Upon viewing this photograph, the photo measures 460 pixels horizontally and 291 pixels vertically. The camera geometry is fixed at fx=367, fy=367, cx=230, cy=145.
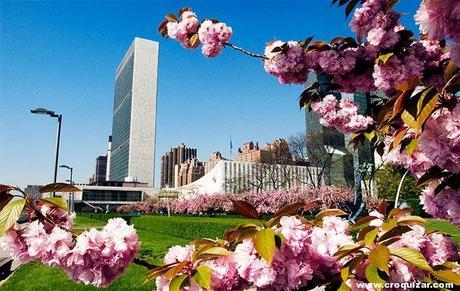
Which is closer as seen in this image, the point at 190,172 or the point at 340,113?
the point at 340,113

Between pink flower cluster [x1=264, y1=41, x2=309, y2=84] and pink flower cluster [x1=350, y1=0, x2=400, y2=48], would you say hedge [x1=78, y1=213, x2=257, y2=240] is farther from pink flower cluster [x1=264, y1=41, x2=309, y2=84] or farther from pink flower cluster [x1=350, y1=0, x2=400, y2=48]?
pink flower cluster [x1=350, y1=0, x2=400, y2=48]

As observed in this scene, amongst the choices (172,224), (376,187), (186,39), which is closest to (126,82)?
(376,187)

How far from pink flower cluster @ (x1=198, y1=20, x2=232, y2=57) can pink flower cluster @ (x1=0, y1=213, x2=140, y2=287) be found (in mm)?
2162

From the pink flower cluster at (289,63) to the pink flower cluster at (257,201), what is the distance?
100 inches

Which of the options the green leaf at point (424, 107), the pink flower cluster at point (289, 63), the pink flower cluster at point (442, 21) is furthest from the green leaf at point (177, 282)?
the pink flower cluster at point (289, 63)

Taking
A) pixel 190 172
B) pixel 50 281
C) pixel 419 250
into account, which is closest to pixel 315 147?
pixel 50 281

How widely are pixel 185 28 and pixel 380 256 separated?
2810mm

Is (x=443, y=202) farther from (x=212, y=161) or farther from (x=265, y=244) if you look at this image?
(x=212, y=161)

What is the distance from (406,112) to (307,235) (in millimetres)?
586

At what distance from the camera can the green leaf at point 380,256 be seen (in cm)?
120

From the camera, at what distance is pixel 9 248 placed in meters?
1.64

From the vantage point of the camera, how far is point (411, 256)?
4.14 ft

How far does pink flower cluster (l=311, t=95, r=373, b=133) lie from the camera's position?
3.28 m

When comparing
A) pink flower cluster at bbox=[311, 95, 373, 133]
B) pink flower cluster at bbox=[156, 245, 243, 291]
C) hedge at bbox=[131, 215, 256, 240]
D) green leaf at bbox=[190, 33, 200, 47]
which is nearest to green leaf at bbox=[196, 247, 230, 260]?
pink flower cluster at bbox=[156, 245, 243, 291]
